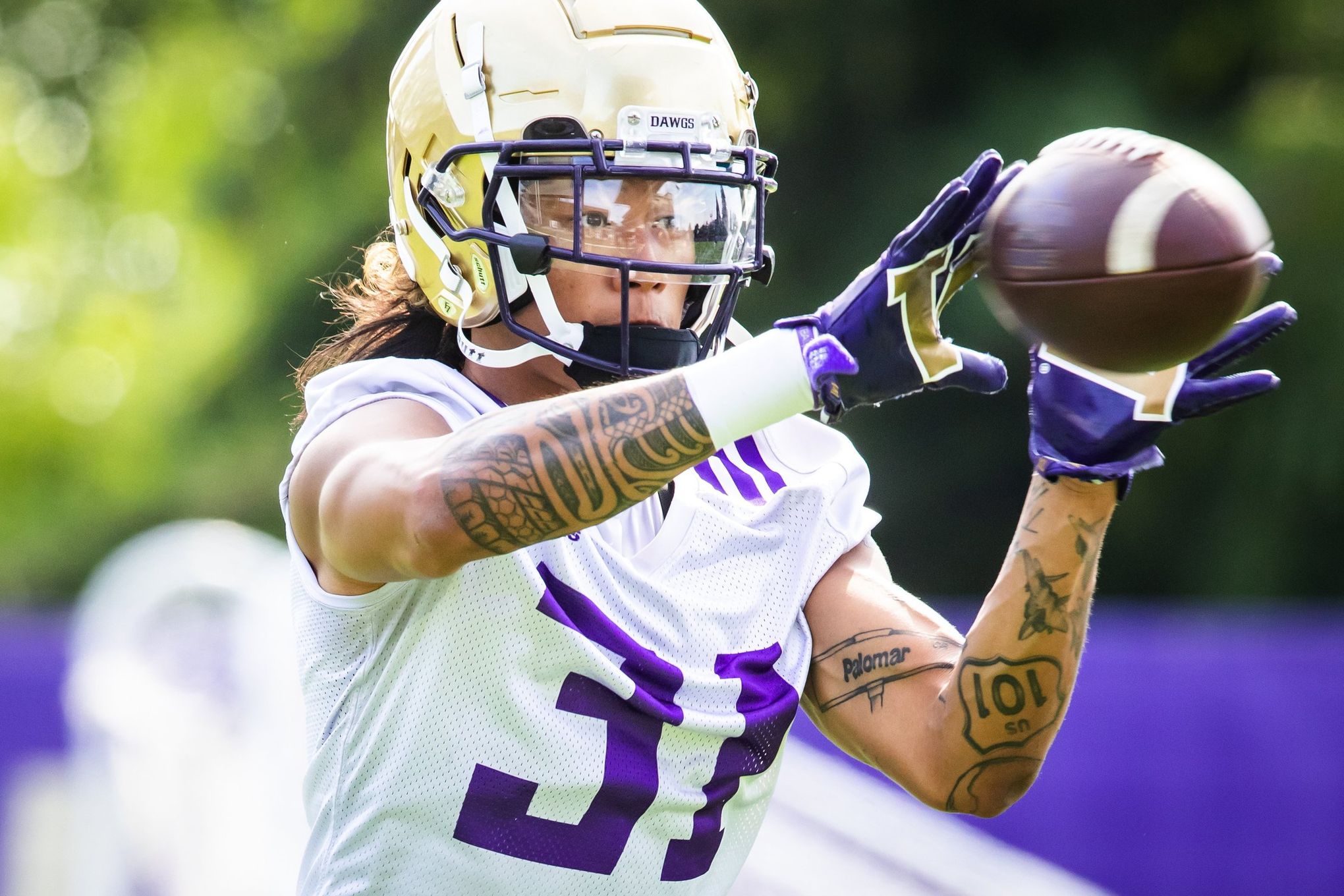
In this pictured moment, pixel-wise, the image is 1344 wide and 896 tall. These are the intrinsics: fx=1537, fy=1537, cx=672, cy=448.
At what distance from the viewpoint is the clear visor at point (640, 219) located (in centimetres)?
229

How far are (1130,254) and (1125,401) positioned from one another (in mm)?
189

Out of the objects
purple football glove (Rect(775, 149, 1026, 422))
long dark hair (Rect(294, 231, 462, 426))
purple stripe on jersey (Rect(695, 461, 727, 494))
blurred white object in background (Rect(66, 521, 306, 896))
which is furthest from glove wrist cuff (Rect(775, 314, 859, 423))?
blurred white object in background (Rect(66, 521, 306, 896))

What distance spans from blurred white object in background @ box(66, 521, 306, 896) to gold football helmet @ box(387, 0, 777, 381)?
2760 mm

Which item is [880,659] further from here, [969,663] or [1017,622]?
[1017,622]

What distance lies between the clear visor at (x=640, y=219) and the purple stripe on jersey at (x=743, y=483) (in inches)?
12.7

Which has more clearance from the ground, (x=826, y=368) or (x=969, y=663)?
(x=826, y=368)

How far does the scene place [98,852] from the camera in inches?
189

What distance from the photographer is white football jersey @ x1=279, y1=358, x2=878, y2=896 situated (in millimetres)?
2111

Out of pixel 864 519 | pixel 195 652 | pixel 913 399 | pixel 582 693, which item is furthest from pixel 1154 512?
pixel 582 693

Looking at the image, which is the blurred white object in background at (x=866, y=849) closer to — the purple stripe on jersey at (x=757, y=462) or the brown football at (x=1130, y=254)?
the purple stripe on jersey at (x=757, y=462)

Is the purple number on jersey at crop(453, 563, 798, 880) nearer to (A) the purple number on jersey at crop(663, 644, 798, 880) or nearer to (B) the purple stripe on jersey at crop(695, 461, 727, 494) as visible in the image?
(A) the purple number on jersey at crop(663, 644, 798, 880)

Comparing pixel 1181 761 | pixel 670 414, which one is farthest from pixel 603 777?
pixel 1181 761

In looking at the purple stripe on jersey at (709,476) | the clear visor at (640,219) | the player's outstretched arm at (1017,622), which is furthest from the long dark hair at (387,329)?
the player's outstretched arm at (1017,622)

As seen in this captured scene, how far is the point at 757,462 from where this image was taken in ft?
8.32
